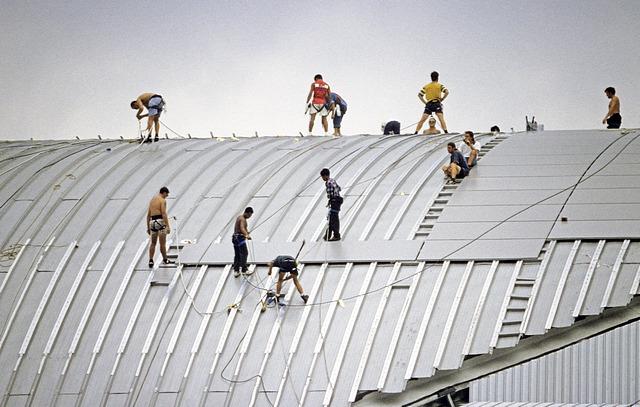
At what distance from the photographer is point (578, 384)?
55969 millimetres

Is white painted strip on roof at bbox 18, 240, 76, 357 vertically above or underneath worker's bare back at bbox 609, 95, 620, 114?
underneath

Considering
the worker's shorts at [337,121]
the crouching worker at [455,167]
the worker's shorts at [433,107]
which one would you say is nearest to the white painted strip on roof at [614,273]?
the crouching worker at [455,167]

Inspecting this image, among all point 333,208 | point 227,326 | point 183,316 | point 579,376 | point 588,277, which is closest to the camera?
point 588,277

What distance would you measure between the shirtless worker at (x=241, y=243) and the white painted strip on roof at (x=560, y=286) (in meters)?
9.25

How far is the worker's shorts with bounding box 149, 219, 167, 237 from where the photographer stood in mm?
→ 45000

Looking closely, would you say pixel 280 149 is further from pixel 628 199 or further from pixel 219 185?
pixel 628 199

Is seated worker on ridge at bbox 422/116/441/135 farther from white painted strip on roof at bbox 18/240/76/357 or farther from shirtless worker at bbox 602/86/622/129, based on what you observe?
white painted strip on roof at bbox 18/240/76/357

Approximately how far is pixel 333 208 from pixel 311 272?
2.15 m

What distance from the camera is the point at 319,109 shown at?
2184 inches

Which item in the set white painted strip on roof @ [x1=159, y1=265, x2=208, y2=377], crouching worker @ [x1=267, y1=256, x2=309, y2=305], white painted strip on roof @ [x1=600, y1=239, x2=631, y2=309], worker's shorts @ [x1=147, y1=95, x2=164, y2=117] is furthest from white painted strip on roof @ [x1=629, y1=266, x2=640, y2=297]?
worker's shorts @ [x1=147, y1=95, x2=164, y2=117]

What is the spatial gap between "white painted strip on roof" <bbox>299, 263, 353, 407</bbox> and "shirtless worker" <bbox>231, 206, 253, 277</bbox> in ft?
10.0

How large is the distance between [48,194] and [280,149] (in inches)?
327

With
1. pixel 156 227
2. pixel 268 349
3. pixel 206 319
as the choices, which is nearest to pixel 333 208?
pixel 206 319

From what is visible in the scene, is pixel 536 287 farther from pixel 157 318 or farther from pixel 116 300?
pixel 116 300
